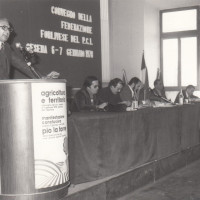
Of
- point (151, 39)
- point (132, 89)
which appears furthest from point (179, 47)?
point (132, 89)

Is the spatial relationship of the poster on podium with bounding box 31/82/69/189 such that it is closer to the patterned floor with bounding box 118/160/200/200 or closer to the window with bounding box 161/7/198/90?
the patterned floor with bounding box 118/160/200/200

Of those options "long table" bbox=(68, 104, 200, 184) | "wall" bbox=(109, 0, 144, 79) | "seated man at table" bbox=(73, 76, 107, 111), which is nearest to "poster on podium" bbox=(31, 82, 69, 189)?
"long table" bbox=(68, 104, 200, 184)

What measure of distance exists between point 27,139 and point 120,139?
44.3 inches

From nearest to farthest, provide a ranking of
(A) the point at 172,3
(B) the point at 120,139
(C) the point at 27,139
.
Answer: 1. (C) the point at 27,139
2. (B) the point at 120,139
3. (A) the point at 172,3

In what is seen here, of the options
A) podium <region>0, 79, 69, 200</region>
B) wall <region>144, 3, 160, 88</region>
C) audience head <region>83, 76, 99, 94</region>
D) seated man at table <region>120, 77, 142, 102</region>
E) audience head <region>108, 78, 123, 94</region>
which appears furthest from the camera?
wall <region>144, 3, 160, 88</region>

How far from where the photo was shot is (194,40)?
8.70 meters

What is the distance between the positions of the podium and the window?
7.14 m

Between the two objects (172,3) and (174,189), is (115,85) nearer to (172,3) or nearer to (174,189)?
(174,189)

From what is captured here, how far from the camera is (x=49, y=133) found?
2.08 metres

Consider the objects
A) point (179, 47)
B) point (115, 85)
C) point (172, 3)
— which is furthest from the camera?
point (179, 47)

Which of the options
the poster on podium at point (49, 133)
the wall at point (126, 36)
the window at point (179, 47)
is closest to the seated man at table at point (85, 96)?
the poster on podium at point (49, 133)

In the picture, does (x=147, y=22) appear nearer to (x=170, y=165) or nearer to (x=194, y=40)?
(x=194, y=40)

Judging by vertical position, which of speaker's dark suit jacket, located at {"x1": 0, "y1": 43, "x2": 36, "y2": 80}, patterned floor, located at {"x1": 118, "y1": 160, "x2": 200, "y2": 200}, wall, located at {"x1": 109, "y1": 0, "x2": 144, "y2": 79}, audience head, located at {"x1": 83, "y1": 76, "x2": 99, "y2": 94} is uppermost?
wall, located at {"x1": 109, "y1": 0, "x2": 144, "y2": 79}

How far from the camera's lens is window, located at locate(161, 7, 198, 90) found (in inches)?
343
